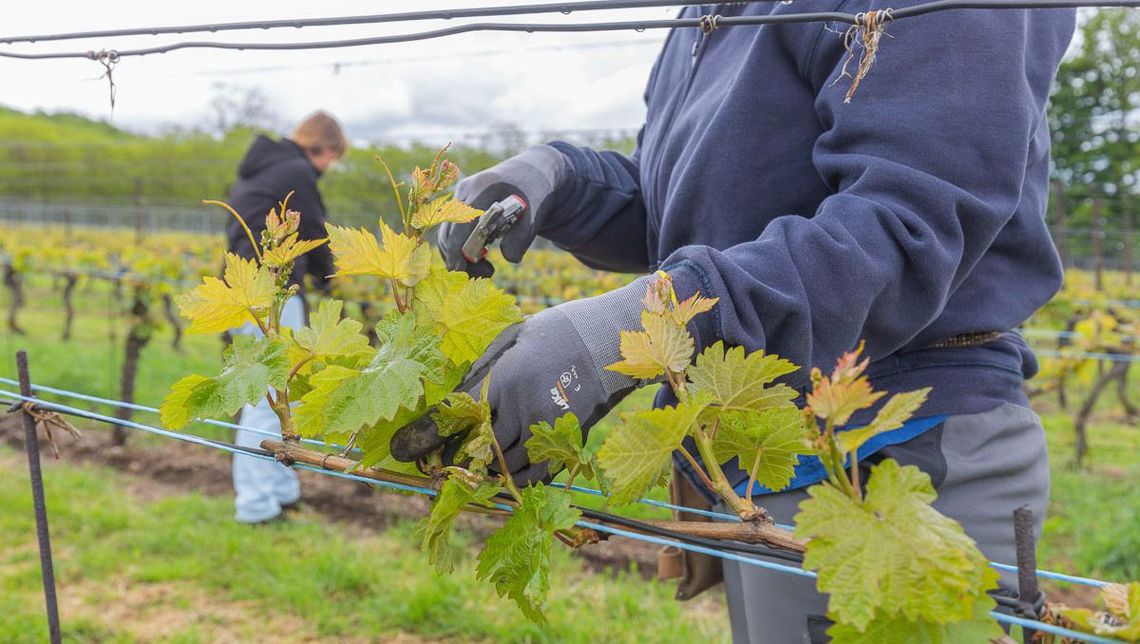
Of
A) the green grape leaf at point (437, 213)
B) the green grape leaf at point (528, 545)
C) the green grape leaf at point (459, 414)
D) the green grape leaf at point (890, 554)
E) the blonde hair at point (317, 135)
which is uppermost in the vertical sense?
the blonde hair at point (317, 135)

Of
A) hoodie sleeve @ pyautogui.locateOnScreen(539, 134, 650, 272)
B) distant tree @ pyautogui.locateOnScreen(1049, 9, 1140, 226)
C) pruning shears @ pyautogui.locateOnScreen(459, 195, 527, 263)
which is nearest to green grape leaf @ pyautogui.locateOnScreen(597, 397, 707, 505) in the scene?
pruning shears @ pyautogui.locateOnScreen(459, 195, 527, 263)

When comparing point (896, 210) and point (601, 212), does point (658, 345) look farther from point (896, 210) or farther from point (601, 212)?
point (601, 212)

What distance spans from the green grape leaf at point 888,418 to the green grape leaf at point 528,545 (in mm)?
296

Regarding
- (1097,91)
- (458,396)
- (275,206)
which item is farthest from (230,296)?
(1097,91)

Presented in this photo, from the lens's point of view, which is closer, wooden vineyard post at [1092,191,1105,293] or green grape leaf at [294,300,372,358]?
green grape leaf at [294,300,372,358]

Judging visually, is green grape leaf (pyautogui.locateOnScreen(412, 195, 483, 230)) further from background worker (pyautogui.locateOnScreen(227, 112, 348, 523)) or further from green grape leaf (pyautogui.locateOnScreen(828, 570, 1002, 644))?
background worker (pyautogui.locateOnScreen(227, 112, 348, 523))

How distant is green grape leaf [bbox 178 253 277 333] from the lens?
930 mm

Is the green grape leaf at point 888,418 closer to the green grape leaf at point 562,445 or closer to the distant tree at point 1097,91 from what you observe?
the green grape leaf at point 562,445

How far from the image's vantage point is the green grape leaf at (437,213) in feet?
2.94

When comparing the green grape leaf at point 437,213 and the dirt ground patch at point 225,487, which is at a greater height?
the green grape leaf at point 437,213

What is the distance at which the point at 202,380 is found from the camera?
2.98 feet

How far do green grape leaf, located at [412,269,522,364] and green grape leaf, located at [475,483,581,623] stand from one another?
0.55 feet

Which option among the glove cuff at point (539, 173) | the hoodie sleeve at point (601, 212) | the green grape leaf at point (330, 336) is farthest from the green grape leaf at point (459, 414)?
the hoodie sleeve at point (601, 212)

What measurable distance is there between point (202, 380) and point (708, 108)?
2.84 feet
